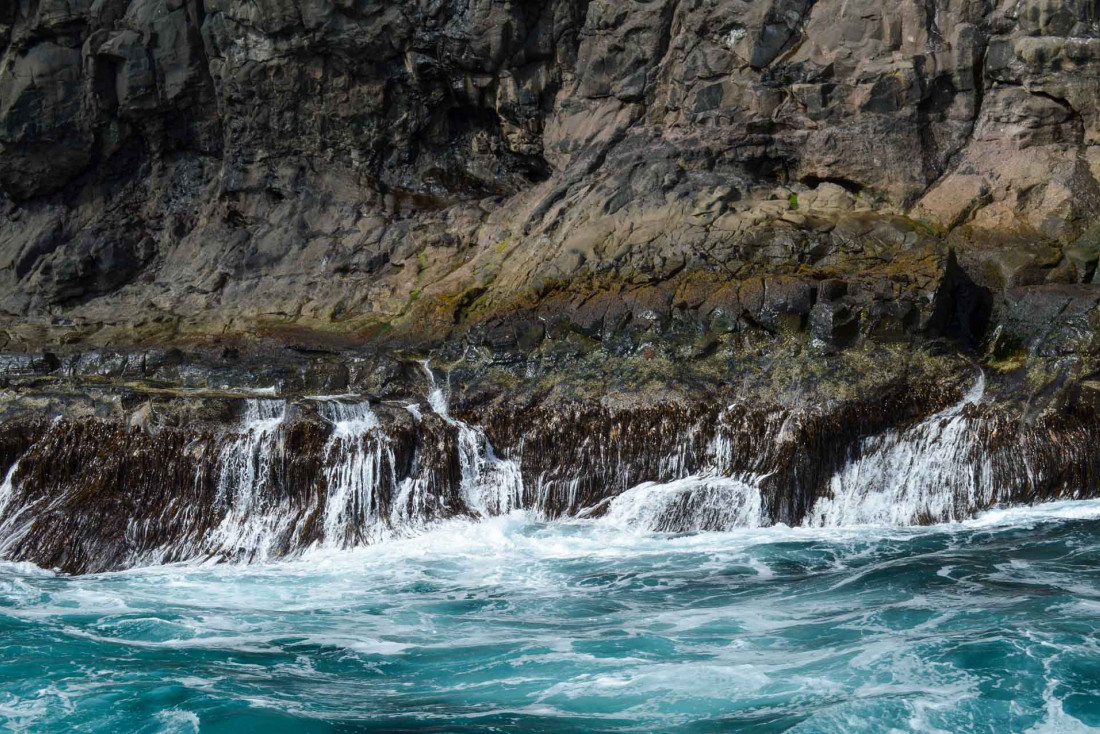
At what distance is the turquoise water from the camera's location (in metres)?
7.29

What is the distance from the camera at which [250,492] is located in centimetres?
1322

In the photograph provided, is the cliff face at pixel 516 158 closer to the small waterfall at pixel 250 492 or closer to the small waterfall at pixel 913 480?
the small waterfall at pixel 913 480

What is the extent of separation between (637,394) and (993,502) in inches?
167

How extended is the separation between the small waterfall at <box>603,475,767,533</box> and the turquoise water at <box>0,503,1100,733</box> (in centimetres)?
29

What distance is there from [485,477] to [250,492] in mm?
2761

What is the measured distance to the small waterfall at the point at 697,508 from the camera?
12.7 metres

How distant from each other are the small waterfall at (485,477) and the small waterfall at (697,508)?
1.30m

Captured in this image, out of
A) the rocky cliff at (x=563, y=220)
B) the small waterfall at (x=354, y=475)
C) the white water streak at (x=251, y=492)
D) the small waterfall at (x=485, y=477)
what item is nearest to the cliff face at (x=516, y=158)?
the rocky cliff at (x=563, y=220)

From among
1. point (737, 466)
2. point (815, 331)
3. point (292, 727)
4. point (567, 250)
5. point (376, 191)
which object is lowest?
point (292, 727)

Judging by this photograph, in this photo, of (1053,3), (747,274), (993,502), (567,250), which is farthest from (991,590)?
(1053,3)

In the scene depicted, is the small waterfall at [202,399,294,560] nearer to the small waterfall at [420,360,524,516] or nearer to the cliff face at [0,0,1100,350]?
the small waterfall at [420,360,524,516]

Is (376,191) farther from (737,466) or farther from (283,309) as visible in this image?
(737,466)

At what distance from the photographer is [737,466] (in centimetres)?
1328

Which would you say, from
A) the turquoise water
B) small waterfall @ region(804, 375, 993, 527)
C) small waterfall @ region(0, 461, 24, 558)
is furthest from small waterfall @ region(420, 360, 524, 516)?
small waterfall @ region(0, 461, 24, 558)
